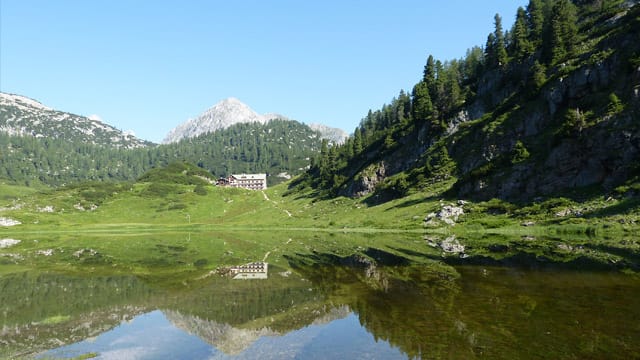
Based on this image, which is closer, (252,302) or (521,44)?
(252,302)

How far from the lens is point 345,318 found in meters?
23.9

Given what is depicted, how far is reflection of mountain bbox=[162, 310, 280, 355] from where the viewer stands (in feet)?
66.1

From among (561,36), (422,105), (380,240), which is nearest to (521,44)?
(561,36)

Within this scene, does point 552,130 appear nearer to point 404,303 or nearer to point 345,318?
point 404,303

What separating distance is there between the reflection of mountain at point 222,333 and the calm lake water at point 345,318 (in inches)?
4.0

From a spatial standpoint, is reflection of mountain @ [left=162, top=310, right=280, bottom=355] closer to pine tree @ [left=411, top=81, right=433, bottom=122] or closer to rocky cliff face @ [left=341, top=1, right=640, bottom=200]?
rocky cliff face @ [left=341, top=1, right=640, bottom=200]

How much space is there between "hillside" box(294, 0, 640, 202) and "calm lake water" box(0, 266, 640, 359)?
5116 centimetres

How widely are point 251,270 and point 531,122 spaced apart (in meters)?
88.8

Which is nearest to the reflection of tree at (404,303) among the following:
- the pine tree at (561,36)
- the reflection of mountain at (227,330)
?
the reflection of mountain at (227,330)

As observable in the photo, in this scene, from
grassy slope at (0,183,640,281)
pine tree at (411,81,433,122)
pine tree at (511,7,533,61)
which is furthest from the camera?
pine tree at (411,81,433,122)

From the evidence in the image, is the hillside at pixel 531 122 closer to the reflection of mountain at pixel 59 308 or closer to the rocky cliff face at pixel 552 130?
the rocky cliff face at pixel 552 130

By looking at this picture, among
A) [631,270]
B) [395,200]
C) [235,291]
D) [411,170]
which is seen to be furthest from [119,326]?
[411,170]

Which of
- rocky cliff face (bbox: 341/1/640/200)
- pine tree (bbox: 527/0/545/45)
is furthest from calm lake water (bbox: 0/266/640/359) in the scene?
pine tree (bbox: 527/0/545/45)

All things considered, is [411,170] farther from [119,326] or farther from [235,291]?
[119,326]
